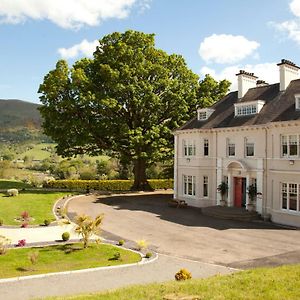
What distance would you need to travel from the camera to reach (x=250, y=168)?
34.8 meters

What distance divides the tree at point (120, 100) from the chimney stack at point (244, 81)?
389 inches

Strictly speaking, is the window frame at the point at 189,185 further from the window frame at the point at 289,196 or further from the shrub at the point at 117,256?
the shrub at the point at 117,256

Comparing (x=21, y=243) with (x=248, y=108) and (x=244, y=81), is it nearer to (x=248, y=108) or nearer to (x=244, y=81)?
(x=248, y=108)

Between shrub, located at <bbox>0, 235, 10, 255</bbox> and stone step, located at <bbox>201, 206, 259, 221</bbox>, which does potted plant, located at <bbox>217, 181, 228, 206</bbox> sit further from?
shrub, located at <bbox>0, 235, 10, 255</bbox>

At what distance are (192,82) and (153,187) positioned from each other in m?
16.5

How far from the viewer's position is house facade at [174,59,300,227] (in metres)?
30.8

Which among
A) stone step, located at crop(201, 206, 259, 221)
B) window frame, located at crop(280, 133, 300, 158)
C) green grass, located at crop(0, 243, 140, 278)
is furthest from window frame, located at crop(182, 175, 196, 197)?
green grass, located at crop(0, 243, 140, 278)

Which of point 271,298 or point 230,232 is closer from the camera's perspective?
point 271,298

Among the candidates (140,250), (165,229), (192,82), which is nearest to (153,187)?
(192,82)

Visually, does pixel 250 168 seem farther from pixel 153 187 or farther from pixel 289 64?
pixel 153 187

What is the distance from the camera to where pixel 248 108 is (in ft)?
120

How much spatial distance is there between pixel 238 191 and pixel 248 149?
169 inches

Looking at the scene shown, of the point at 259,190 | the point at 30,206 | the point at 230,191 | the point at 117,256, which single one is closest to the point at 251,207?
the point at 259,190

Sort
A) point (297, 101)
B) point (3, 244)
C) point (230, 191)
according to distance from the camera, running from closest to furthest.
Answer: point (3, 244)
point (297, 101)
point (230, 191)
